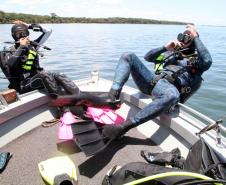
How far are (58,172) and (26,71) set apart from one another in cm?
209

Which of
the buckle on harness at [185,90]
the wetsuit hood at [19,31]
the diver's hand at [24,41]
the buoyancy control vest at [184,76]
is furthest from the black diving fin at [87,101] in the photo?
the wetsuit hood at [19,31]

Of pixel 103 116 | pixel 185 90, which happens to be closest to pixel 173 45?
pixel 185 90

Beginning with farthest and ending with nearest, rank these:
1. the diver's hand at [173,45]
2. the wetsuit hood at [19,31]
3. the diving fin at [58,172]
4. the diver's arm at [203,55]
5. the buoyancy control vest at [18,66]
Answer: the wetsuit hood at [19,31] < the buoyancy control vest at [18,66] < the diver's hand at [173,45] < the diver's arm at [203,55] < the diving fin at [58,172]

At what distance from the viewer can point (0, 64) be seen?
387 cm

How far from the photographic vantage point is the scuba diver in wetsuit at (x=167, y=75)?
2920 millimetres

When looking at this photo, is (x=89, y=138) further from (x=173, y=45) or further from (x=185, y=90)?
(x=173, y=45)

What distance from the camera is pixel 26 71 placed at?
3914mm

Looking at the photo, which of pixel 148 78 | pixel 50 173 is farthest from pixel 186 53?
pixel 50 173

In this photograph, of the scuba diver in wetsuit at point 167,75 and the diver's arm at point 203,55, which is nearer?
the scuba diver in wetsuit at point 167,75

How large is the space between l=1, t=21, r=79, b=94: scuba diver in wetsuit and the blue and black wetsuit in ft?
2.37

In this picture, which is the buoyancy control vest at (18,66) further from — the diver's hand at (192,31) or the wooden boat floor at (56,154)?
the diver's hand at (192,31)

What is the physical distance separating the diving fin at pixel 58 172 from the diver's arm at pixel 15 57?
6.04ft

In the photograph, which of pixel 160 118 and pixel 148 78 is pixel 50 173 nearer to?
pixel 160 118

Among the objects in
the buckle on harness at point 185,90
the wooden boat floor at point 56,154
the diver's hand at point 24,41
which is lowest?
the wooden boat floor at point 56,154
